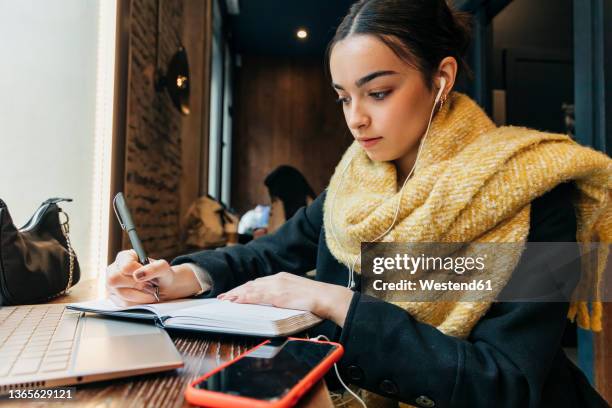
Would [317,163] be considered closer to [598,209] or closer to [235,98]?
[235,98]

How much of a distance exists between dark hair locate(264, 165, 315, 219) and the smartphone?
337cm

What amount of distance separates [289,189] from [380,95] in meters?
3.05

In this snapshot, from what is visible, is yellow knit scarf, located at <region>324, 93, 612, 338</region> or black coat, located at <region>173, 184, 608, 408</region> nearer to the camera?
black coat, located at <region>173, 184, 608, 408</region>

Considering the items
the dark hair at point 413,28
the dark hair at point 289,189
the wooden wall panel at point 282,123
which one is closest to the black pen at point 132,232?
the dark hair at point 413,28

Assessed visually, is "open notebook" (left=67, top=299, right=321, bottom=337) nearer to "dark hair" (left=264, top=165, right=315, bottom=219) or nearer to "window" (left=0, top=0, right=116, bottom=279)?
"window" (left=0, top=0, right=116, bottom=279)

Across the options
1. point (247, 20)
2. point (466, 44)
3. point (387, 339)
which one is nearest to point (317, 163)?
point (247, 20)

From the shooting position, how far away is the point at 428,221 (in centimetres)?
76

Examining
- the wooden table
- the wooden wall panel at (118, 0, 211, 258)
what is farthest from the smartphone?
the wooden wall panel at (118, 0, 211, 258)

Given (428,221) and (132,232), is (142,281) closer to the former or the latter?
(132,232)

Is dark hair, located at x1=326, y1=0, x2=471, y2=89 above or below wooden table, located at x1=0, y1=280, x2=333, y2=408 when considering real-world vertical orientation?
above

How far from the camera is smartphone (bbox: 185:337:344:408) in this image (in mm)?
369

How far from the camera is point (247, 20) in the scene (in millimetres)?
5688

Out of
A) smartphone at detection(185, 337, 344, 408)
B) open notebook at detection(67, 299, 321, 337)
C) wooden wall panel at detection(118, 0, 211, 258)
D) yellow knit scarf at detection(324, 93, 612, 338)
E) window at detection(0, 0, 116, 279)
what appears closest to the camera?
smartphone at detection(185, 337, 344, 408)

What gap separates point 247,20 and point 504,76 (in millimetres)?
3574
